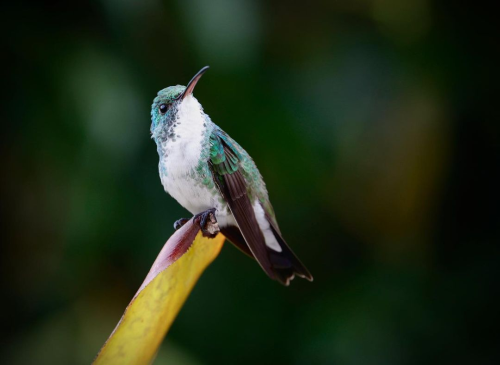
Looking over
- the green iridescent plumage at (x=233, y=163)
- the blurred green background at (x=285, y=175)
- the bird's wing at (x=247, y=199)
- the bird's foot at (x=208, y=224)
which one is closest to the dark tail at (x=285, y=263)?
the bird's wing at (x=247, y=199)

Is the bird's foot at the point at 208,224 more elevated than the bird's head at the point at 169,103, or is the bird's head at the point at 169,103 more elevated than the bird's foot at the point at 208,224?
the bird's head at the point at 169,103

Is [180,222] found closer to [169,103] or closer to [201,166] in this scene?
[201,166]

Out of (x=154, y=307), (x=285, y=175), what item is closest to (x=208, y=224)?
(x=154, y=307)

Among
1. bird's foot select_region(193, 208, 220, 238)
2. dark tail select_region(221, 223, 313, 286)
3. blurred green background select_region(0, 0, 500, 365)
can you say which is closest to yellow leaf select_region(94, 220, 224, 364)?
bird's foot select_region(193, 208, 220, 238)

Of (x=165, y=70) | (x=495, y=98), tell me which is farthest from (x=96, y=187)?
(x=495, y=98)

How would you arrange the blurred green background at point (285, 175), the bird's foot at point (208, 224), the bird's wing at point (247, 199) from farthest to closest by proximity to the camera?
the blurred green background at point (285, 175) → the bird's wing at point (247, 199) → the bird's foot at point (208, 224)

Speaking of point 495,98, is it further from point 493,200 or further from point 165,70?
point 165,70

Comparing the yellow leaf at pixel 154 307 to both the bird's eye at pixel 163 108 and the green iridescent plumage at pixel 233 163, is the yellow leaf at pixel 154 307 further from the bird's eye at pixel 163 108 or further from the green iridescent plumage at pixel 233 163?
the bird's eye at pixel 163 108
